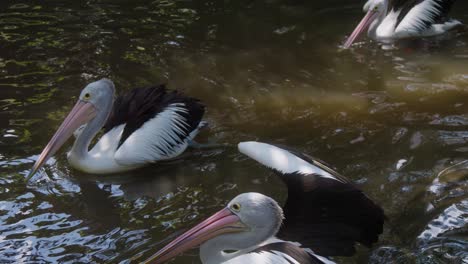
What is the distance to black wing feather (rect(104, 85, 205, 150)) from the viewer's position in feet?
17.3

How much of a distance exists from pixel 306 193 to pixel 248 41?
13.7 feet

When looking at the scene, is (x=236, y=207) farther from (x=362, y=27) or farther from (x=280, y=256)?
(x=362, y=27)

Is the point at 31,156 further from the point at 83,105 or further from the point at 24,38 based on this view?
the point at 24,38

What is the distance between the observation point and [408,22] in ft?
25.6

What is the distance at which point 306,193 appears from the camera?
143 inches

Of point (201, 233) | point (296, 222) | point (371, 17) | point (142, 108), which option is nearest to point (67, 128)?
point (142, 108)

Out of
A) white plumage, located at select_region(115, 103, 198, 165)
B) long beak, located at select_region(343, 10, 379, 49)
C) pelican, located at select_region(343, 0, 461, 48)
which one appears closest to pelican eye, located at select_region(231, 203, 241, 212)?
white plumage, located at select_region(115, 103, 198, 165)

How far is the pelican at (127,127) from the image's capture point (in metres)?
5.11

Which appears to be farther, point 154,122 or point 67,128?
point 154,122

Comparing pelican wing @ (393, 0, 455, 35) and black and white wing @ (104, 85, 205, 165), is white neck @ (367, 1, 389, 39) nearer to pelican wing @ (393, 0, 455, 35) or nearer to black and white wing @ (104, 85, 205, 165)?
pelican wing @ (393, 0, 455, 35)

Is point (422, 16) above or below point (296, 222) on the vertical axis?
below

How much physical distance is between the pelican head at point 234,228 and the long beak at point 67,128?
64.6 inches

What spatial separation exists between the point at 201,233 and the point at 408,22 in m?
5.02

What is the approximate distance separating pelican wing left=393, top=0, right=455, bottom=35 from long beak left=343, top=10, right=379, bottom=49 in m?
0.28
